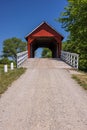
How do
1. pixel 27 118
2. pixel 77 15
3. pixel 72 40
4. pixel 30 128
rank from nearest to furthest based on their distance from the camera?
pixel 30 128
pixel 27 118
pixel 77 15
pixel 72 40

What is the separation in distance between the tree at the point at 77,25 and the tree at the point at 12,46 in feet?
230

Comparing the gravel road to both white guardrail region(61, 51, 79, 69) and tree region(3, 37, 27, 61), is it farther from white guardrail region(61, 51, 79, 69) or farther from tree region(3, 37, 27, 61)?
tree region(3, 37, 27, 61)

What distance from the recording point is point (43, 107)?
802cm

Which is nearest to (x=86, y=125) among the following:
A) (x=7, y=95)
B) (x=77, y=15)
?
(x=7, y=95)

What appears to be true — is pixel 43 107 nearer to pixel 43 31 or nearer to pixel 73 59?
pixel 73 59

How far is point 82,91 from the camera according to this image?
35.2 feet

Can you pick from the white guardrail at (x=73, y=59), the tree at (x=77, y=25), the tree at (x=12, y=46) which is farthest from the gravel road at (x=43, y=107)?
the tree at (x=12, y=46)

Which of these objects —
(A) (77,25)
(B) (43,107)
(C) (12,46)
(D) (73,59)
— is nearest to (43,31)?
(A) (77,25)

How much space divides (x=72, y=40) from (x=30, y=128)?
30660mm

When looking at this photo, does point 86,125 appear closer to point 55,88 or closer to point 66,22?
point 55,88

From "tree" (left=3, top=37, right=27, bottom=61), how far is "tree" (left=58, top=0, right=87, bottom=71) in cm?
7025

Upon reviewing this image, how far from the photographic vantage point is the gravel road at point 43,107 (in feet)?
21.2

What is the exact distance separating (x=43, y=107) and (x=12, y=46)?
326ft

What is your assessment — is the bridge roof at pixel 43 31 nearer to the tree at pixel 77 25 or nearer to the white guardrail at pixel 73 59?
the tree at pixel 77 25
